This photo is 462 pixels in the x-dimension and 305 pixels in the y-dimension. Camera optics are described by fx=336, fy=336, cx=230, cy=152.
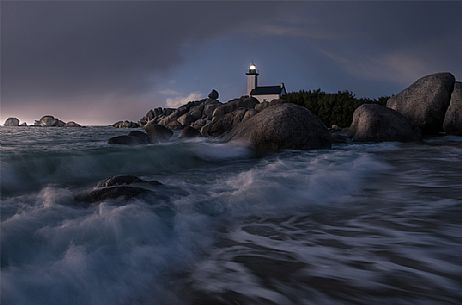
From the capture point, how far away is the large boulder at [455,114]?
622 inches

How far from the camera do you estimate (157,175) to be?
6902 millimetres

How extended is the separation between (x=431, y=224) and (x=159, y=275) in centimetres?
284

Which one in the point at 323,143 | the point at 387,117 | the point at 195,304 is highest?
the point at 387,117

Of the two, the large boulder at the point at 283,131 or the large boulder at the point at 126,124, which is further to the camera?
the large boulder at the point at 126,124

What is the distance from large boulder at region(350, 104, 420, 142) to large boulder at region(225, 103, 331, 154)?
3.50 meters

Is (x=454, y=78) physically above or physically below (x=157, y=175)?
above

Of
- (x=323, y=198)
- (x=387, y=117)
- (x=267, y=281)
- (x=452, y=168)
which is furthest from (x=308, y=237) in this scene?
(x=387, y=117)

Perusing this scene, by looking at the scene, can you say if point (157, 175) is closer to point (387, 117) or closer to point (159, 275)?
point (159, 275)

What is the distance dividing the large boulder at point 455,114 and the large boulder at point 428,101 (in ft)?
0.74

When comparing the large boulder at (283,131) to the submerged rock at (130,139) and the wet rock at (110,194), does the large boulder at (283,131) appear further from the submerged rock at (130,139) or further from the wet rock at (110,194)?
the wet rock at (110,194)

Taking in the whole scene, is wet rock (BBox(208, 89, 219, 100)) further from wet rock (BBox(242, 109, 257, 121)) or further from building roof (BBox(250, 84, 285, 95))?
wet rock (BBox(242, 109, 257, 121))

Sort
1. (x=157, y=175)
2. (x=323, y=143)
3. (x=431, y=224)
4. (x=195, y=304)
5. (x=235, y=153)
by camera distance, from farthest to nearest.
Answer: (x=323, y=143)
(x=235, y=153)
(x=157, y=175)
(x=431, y=224)
(x=195, y=304)

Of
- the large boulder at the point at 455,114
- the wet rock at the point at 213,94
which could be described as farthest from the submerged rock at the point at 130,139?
the wet rock at the point at 213,94

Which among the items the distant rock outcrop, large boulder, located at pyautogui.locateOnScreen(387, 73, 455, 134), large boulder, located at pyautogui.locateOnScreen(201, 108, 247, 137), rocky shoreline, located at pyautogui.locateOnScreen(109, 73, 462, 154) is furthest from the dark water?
the distant rock outcrop
